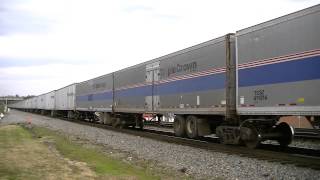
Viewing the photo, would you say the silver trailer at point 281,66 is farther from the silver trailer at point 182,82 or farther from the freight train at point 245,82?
the silver trailer at point 182,82

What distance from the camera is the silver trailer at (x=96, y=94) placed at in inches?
1301

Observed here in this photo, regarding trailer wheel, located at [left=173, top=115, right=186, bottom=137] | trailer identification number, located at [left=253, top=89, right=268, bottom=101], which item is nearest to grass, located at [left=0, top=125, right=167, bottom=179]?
trailer identification number, located at [left=253, top=89, right=268, bottom=101]

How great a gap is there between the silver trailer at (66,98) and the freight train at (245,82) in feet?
80.3

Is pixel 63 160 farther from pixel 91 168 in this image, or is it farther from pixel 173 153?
pixel 173 153

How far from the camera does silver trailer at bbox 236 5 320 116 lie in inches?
457

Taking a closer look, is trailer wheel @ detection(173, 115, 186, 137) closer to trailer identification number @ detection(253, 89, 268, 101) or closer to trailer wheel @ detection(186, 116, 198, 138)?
trailer wheel @ detection(186, 116, 198, 138)

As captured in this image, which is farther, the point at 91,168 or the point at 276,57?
the point at 276,57

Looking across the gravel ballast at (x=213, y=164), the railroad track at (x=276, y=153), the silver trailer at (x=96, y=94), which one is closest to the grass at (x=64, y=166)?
the gravel ballast at (x=213, y=164)

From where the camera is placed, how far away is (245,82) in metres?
14.4

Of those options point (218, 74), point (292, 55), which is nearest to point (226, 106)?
point (218, 74)

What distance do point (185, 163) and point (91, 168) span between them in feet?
8.45

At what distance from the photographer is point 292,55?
12305 millimetres

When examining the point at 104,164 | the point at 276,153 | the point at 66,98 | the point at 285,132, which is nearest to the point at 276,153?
the point at 276,153

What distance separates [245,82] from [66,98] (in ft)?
131
